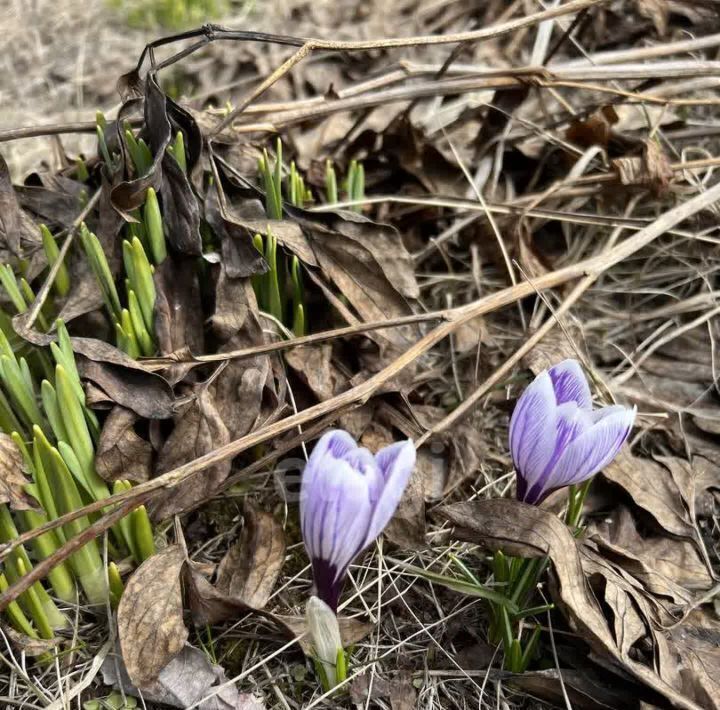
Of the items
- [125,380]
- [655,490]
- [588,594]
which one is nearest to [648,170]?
[655,490]

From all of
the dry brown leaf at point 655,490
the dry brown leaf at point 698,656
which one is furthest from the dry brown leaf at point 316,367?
the dry brown leaf at point 698,656

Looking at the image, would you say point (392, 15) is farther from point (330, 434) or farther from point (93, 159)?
point (330, 434)

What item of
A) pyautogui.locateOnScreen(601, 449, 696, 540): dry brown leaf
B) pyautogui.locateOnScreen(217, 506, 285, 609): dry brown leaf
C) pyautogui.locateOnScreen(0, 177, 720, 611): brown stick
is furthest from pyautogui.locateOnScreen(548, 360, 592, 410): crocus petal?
pyautogui.locateOnScreen(217, 506, 285, 609): dry brown leaf

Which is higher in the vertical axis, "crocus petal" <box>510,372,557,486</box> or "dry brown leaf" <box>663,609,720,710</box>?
"crocus petal" <box>510,372,557,486</box>

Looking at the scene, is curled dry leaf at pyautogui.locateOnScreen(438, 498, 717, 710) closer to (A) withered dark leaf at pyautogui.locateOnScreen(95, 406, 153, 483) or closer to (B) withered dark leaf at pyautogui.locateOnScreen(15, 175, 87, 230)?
(A) withered dark leaf at pyautogui.locateOnScreen(95, 406, 153, 483)

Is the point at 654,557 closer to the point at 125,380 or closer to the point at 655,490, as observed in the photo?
the point at 655,490

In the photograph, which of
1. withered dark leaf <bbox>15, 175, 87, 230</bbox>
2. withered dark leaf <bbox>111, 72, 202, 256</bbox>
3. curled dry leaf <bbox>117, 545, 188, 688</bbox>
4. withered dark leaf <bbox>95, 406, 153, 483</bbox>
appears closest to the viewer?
curled dry leaf <bbox>117, 545, 188, 688</bbox>
